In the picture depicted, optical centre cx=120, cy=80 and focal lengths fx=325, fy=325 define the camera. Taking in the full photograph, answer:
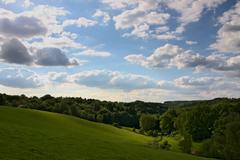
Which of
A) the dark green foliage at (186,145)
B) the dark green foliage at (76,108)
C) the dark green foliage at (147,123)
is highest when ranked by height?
the dark green foliage at (76,108)

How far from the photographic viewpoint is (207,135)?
Answer: 106 meters

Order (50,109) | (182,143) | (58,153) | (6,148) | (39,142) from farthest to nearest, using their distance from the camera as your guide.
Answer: (50,109)
(182,143)
(39,142)
(58,153)
(6,148)

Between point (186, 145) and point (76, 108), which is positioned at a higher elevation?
point (76, 108)

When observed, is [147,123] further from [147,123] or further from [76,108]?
[76,108]

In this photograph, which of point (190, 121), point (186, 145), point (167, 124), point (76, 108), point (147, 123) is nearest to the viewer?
point (186, 145)

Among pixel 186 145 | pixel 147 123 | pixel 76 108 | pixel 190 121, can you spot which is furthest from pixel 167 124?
pixel 186 145

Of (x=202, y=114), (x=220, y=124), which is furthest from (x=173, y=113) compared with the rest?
(x=220, y=124)

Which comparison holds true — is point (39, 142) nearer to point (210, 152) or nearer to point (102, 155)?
point (102, 155)

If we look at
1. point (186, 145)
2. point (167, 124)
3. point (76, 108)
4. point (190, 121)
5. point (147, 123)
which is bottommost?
point (186, 145)

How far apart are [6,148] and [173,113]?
116024mm

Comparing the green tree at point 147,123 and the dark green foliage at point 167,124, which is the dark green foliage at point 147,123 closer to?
the green tree at point 147,123

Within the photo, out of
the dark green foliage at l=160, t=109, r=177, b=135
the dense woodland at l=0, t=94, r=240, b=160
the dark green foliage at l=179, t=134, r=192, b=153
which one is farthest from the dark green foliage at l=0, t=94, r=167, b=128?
the dark green foliage at l=179, t=134, r=192, b=153

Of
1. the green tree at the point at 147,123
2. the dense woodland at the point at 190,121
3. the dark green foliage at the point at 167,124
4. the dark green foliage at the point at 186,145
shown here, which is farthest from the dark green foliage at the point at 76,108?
the dark green foliage at the point at 186,145

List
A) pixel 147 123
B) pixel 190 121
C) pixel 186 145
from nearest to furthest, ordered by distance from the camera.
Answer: pixel 186 145 → pixel 190 121 → pixel 147 123
